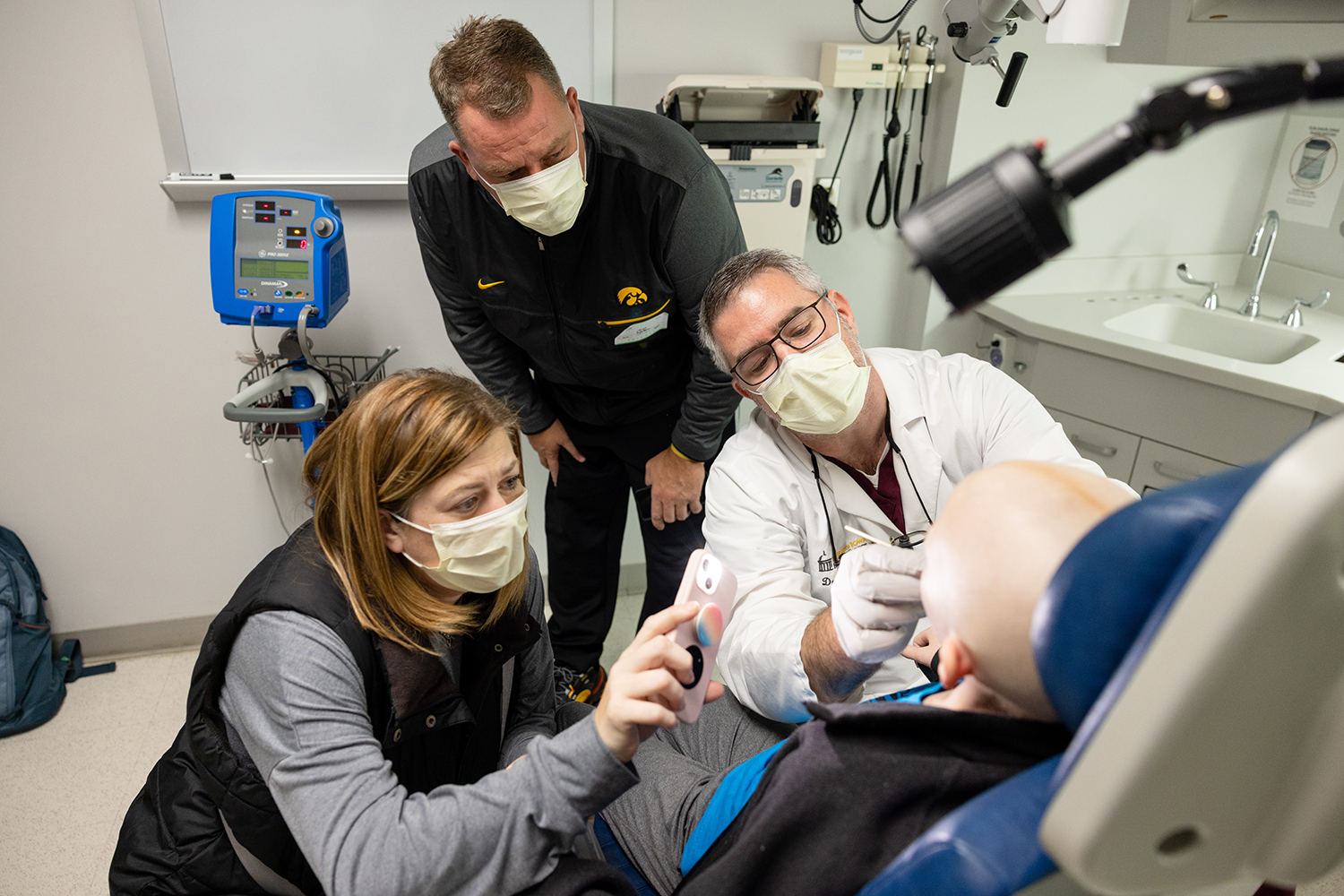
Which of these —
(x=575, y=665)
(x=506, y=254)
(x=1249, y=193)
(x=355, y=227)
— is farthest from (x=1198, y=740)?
(x=1249, y=193)

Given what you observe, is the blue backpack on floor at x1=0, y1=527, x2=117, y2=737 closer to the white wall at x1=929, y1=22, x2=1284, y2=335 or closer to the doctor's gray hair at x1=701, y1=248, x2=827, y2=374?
the doctor's gray hair at x1=701, y1=248, x2=827, y2=374

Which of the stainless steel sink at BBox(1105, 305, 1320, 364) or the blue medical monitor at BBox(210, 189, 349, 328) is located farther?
the stainless steel sink at BBox(1105, 305, 1320, 364)

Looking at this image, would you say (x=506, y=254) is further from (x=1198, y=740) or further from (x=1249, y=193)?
(x=1249, y=193)

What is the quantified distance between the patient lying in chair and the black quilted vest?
0.49m

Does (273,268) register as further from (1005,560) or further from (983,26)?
(1005,560)

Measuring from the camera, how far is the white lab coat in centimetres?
141

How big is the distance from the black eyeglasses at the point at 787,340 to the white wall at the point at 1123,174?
4.32ft

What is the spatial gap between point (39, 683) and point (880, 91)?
2.91 meters

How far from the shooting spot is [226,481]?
2.46 metres

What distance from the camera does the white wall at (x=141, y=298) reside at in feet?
6.57

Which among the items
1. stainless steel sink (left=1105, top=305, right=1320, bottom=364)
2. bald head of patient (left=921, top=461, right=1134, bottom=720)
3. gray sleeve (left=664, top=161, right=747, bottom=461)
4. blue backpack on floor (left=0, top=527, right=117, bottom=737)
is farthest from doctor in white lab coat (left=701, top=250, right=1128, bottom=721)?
blue backpack on floor (left=0, top=527, right=117, bottom=737)

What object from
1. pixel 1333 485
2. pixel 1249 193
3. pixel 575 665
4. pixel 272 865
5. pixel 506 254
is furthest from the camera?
pixel 1249 193

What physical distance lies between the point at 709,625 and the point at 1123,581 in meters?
0.52

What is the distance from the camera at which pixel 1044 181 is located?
465 mm
